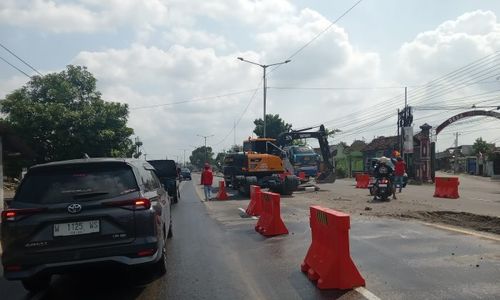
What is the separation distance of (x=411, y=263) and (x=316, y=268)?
1.72m

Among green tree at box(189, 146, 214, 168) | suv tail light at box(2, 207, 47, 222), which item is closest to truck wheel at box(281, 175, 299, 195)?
suv tail light at box(2, 207, 47, 222)

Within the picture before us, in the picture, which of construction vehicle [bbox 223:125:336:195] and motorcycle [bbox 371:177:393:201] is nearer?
motorcycle [bbox 371:177:393:201]

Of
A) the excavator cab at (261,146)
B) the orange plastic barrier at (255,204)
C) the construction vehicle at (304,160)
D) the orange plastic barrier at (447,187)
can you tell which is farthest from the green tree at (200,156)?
the orange plastic barrier at (255,204)

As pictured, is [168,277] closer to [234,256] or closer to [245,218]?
[234,256]

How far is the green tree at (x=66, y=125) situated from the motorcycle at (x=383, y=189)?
1881 cm

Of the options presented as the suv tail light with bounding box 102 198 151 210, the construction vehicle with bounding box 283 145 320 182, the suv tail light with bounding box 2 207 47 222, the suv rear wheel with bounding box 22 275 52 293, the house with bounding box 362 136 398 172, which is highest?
the house with bounding box 362 136 398 172

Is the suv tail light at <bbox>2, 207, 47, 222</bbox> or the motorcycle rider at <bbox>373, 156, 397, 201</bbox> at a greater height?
the motorcycle rider at <bbox>373, 156, 397, 201</bbox>

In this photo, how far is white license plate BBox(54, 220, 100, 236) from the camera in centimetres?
627

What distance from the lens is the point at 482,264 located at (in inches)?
298

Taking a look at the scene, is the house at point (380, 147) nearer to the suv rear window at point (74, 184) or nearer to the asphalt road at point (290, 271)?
the asphalt road at point (290, 271)

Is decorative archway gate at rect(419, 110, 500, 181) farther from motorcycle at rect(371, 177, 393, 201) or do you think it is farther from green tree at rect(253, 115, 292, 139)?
green tree at rect(253, 115, 292, 139)

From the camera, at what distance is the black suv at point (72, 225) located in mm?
6254

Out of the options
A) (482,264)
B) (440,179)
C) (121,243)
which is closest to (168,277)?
(121,243)

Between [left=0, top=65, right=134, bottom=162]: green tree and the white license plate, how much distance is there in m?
25.5
